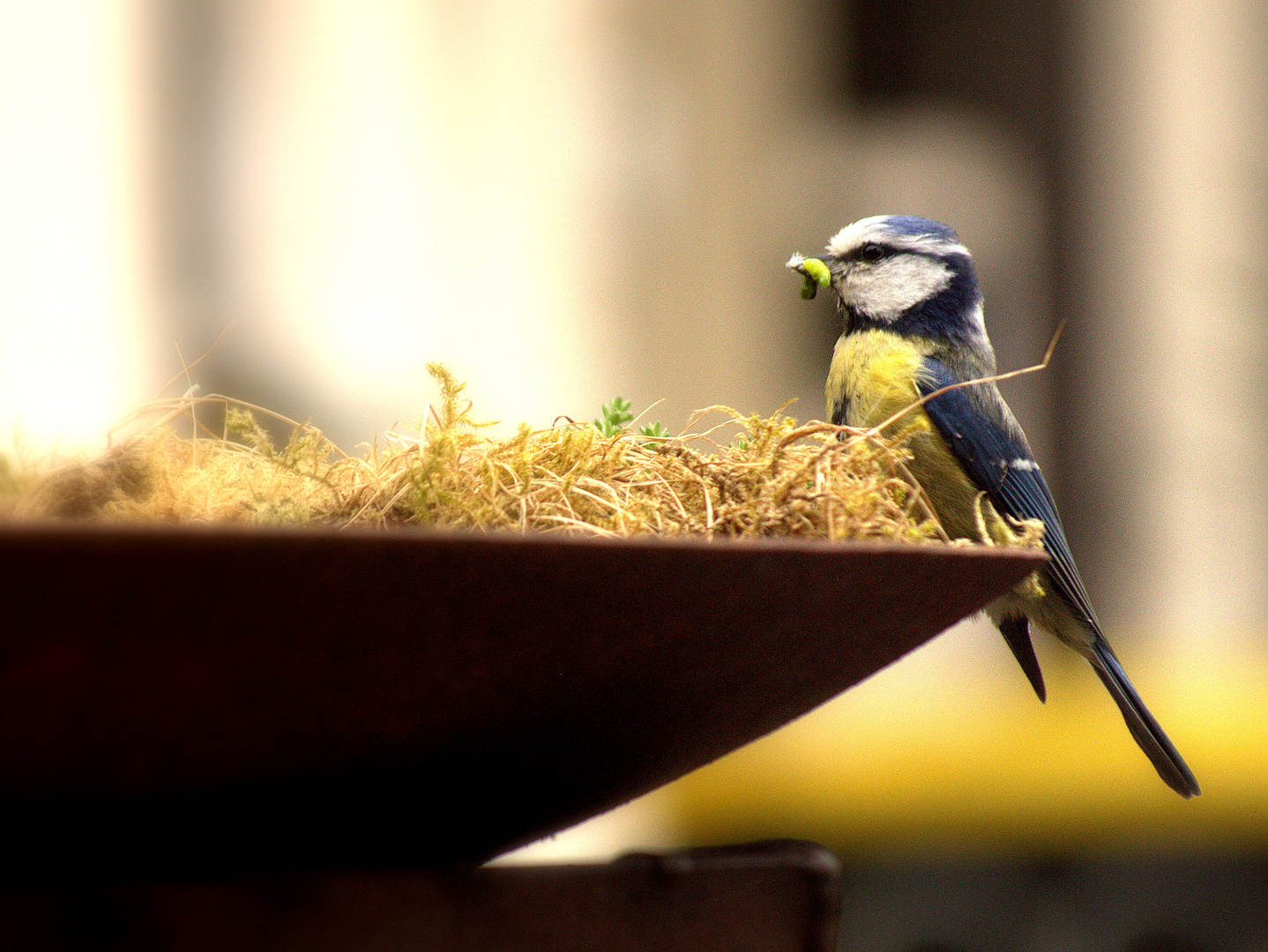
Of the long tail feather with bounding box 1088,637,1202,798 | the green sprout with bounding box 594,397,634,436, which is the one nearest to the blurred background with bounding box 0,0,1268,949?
the long tail feather with bounding box 1088,637,1202,798

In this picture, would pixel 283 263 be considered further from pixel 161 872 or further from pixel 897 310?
pixel 161 872

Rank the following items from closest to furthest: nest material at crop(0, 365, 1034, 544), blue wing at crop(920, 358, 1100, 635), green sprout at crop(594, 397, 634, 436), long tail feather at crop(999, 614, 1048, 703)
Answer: nest material at crop(0, 365, 1034, 544) < green sprout at crop(594, 397, 634, 436) < blue wing at crop(920, 358, 1100, 635) < long tail feather at crop(999, 614, 1048, 703)

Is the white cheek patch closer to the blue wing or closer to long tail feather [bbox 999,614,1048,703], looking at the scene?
the blue wing

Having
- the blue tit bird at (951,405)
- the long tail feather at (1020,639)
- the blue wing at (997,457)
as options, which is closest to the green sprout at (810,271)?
the blue tit bird at (951,405)

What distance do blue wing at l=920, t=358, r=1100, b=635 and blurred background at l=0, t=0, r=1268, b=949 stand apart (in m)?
1.53

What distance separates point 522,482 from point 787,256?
8.99 feet

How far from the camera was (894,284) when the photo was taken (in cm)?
121

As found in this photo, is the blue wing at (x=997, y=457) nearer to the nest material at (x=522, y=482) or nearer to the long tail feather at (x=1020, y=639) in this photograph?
the long tail feather at (x=1020, y=639)

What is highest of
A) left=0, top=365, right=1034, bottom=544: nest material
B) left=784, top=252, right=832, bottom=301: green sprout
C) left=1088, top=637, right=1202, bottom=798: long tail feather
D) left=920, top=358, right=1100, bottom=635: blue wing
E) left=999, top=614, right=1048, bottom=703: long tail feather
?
left=784, top=252, right=832, bottom=301: green sprout

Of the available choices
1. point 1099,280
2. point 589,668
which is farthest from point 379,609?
point 1099,280

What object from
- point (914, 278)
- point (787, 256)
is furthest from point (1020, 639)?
point (787, 256)

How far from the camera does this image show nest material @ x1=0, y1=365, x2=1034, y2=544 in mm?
640

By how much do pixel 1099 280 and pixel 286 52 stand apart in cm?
218

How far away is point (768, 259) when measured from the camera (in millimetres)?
3389
